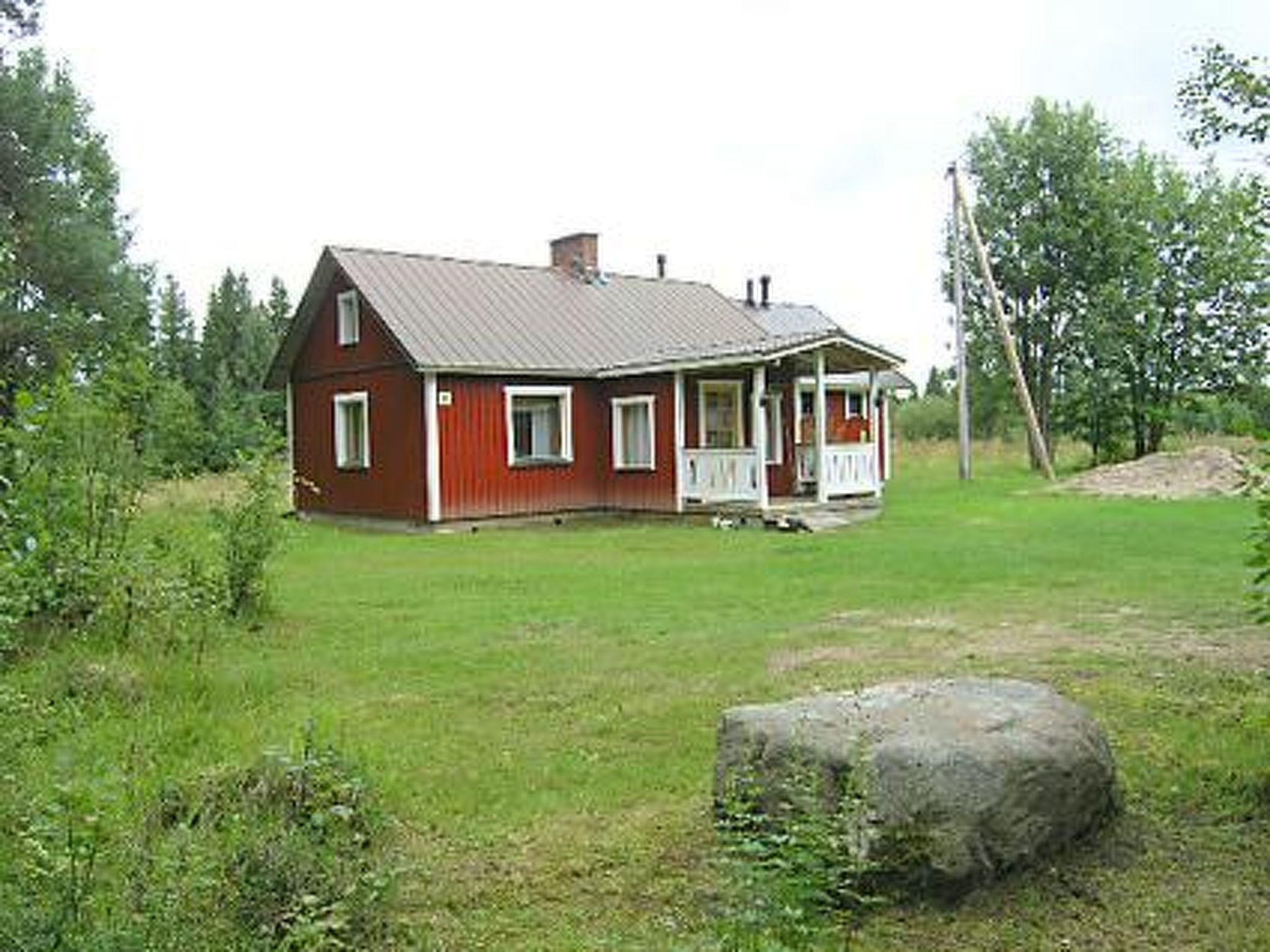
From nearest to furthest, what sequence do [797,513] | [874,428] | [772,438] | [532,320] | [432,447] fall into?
[797,513], [432,447], [532,320], [772,438], [874,428]

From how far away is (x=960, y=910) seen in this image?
3822 millimetres

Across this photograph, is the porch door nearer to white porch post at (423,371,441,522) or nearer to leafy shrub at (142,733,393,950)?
white porch post at (423,371,441,522)

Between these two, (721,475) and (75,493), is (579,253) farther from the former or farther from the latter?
(75,493)

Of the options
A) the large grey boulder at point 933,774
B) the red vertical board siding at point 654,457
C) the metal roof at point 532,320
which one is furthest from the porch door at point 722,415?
the large grey boulder at point 933,774

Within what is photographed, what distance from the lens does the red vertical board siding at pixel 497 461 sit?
775 inches

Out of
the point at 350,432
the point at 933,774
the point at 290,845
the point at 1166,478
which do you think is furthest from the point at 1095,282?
the point at 290,845

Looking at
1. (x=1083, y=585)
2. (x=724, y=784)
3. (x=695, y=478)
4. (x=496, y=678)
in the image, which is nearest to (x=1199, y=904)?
(x=724, y=784)

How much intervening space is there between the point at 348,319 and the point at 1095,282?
2388 cm

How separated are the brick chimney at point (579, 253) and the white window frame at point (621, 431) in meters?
4.85

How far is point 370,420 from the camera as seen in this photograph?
21.2 meters

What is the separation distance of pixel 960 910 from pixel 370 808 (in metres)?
2.23

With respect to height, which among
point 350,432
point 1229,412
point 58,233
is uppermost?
point 58,233

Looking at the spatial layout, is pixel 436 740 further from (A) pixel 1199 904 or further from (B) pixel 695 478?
(B) pixel 695 478

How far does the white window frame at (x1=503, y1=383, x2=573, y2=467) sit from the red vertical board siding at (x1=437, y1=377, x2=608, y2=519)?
63 millimetres
